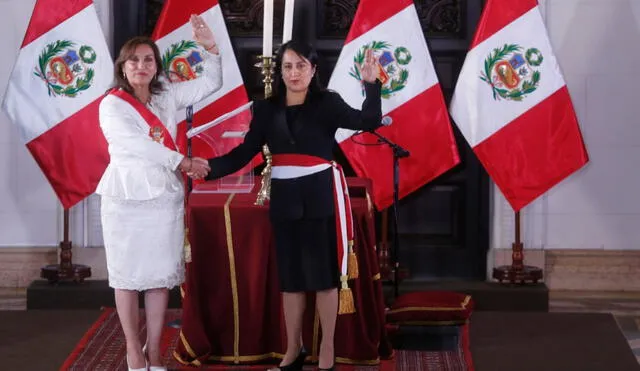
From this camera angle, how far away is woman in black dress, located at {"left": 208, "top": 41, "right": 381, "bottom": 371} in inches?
188

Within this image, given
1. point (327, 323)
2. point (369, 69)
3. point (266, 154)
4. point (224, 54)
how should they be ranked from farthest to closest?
point (224, 54), point (266, 154), point (327, 323), point (369, 69)

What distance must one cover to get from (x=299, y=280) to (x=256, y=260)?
33cm

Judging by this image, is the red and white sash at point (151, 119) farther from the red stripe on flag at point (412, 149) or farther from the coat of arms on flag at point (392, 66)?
the coat of arms on flag at point (392, 66)

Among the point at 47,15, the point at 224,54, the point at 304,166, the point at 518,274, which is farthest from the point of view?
the point at 518,274

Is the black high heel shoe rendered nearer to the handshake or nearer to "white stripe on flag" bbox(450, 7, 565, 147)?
the handshake

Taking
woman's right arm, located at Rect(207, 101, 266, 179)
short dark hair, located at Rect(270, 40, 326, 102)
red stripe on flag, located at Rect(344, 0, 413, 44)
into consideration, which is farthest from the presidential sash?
red stripe on flag, located at Rect(344, 0, 413, 44)

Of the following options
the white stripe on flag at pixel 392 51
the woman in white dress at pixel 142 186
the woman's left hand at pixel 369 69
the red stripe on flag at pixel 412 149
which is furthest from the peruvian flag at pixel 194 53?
Answer: the woman's left hand at pixel 369 69

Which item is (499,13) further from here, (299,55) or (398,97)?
(299,55)

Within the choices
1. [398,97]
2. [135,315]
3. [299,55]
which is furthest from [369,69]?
[398,97]

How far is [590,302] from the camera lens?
6.94 m

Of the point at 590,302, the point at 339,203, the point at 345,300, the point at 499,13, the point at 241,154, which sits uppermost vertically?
the point at 499,13

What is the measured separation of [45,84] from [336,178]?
2.45 meters

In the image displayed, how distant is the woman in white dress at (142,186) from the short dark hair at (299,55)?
35 cm

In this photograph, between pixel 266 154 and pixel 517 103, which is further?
pixel 517 103
